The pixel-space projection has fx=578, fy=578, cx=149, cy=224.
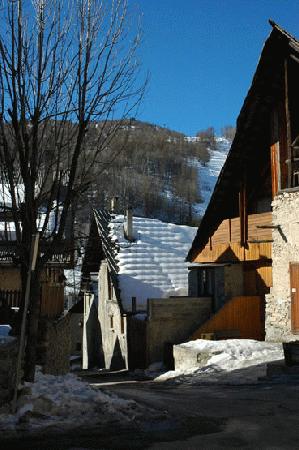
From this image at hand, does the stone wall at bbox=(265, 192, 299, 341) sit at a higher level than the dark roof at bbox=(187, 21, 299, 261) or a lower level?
lower

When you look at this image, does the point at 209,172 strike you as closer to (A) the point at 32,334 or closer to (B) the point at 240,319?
(B) the point at 240,319

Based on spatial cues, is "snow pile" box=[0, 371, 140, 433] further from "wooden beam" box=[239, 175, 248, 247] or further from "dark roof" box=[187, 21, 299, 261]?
"wooden beam" box=[239, 175, 248, 247]

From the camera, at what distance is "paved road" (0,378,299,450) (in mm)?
6247

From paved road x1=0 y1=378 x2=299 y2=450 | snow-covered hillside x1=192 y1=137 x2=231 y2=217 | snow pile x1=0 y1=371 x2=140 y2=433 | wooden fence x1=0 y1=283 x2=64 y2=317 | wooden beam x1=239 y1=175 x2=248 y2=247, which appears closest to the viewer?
paved road x1=0 y1=378 x2=299 y2=450

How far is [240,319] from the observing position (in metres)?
22.3

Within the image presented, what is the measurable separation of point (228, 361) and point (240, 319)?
5828 millimetres

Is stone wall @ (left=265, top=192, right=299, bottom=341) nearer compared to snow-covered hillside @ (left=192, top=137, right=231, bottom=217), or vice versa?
stone wall @ (left=265, top=192, right=299, bottom=341)

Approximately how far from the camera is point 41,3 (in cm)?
891

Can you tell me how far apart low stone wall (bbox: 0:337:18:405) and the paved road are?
999 mm

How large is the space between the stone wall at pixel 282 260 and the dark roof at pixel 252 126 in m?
3.72

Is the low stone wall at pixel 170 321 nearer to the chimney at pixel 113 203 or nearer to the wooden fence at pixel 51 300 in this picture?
the wooden fence at pixel 51 300

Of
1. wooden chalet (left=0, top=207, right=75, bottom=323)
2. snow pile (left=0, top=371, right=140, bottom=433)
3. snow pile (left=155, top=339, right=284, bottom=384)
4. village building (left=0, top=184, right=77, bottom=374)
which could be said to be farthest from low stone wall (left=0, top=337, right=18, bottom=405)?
snow pile (left=155, top=339, right=284, bottom=384)

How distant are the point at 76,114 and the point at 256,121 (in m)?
14.3

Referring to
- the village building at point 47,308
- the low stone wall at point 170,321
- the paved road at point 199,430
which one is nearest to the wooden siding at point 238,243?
the low stone wall at point 170,321
